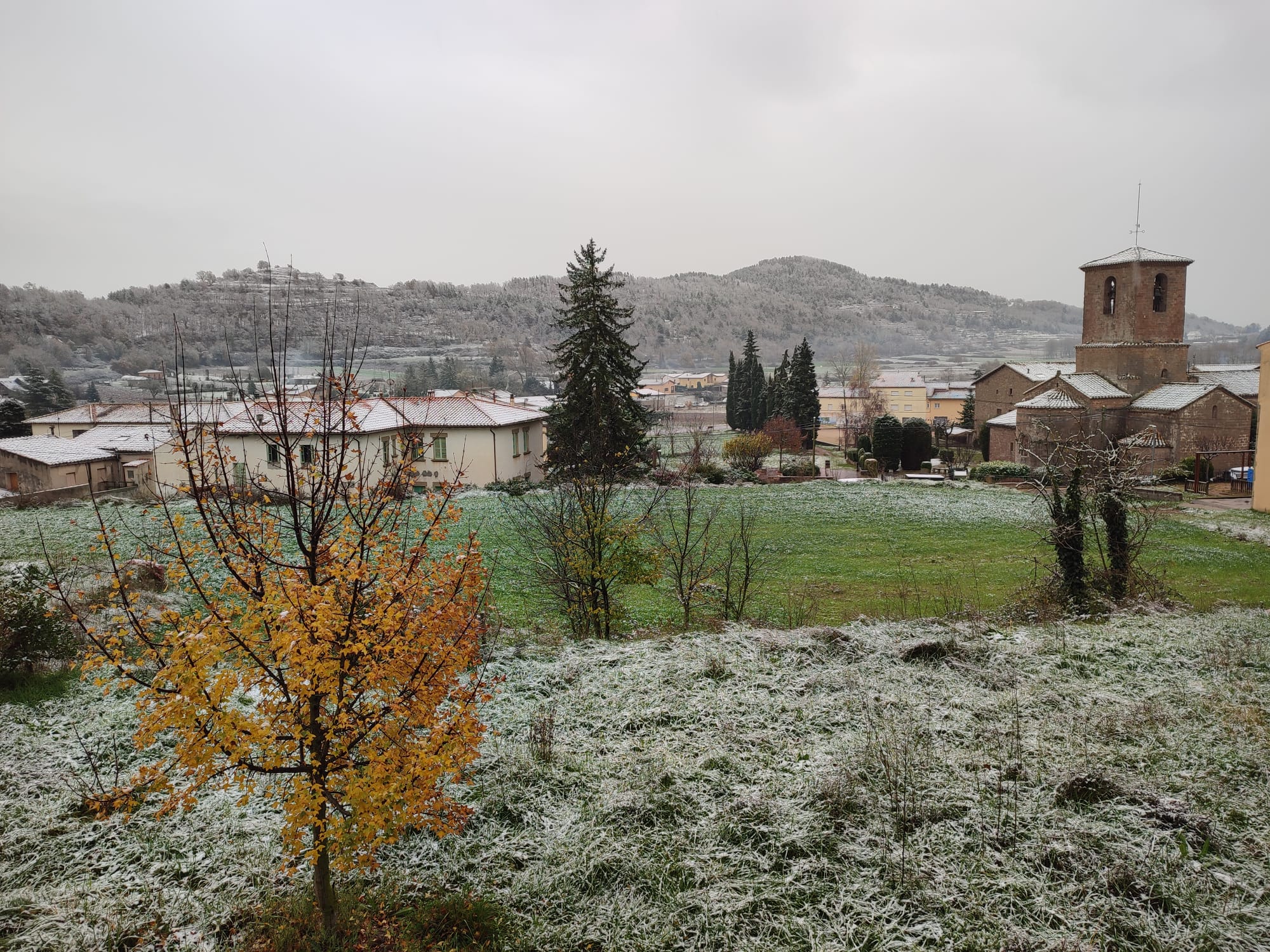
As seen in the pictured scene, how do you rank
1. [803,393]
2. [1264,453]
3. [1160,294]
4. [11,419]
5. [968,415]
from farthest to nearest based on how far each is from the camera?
[968,415] → [803,393] → [11,419] → [1160,294] → [1264,453]

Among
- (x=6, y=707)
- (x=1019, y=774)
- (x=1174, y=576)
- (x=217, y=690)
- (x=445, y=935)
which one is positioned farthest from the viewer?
(x=1174, y=576)

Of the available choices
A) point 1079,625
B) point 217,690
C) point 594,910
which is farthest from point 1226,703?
point 217,690

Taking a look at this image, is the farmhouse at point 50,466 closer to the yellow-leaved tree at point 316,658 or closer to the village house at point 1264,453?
the yellow-leaved tree at point 316,658

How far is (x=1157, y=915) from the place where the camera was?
4.18 m

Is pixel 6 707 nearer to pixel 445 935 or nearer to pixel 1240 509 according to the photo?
pixel 445 935

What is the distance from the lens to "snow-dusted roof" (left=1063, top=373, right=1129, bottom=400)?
3653 centimetres

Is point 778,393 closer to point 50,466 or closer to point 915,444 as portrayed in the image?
point 915,444

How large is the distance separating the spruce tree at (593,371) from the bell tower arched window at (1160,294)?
29618mm

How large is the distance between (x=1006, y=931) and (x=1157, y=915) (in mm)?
927

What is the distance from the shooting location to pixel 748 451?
130 ft

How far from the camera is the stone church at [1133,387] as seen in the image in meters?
33.3

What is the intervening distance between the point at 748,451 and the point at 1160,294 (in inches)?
945

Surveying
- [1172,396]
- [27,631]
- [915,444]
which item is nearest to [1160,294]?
[1172,396]

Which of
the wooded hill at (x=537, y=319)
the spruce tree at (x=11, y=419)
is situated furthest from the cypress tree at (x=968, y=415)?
the spruce tree at (x=11, y=419)
